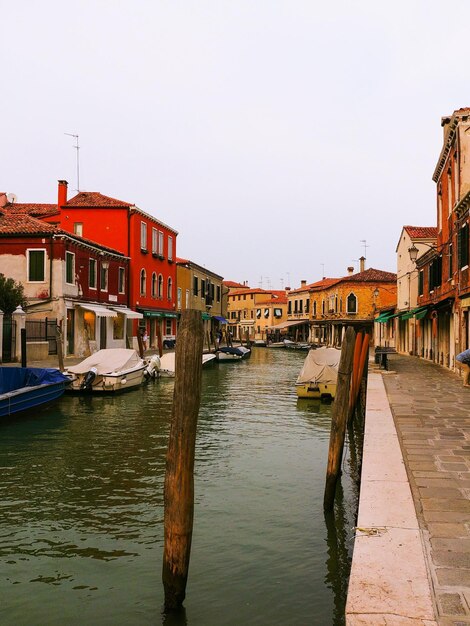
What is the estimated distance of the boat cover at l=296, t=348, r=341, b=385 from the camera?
1709 centimetres

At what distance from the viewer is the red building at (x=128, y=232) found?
33.1 meters

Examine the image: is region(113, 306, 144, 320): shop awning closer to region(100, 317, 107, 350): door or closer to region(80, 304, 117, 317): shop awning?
region(100, 317, 107, 350): door

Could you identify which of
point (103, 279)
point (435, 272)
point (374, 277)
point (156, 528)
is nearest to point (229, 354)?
point (103, 279)

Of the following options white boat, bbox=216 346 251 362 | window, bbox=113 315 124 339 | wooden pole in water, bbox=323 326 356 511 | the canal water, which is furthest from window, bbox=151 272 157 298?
wooden pole in water, bbox=323 326 356 511

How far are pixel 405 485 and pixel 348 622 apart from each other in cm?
259

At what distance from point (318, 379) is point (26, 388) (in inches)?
307

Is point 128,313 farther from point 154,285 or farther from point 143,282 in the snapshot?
point 154,285

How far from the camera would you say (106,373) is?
1802 cm

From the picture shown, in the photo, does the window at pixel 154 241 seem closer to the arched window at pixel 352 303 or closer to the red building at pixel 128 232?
the red building at pixel 128 232

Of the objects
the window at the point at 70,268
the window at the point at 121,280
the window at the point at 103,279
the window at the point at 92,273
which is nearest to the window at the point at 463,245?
the window at the point at 70,268

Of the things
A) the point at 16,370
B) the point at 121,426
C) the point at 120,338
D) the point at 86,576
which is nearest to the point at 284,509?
the point at 86,576

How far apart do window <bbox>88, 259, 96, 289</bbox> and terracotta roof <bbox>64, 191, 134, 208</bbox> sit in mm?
5547

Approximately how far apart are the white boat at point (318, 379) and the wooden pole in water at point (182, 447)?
12698 millimetres

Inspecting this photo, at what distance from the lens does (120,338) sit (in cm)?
3206
